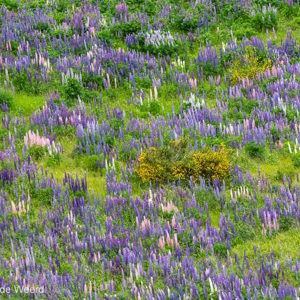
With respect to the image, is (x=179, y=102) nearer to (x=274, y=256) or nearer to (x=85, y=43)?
(x=85, y=43)

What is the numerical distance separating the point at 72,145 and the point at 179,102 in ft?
8.95

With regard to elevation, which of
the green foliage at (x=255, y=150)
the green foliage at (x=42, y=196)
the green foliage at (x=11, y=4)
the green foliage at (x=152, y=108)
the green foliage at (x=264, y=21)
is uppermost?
the green foliage at (x=264, y=21)

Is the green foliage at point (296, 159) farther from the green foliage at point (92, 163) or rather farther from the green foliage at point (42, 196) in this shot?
the green foliage at point (42, 196)

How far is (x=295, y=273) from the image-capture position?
9.85 m

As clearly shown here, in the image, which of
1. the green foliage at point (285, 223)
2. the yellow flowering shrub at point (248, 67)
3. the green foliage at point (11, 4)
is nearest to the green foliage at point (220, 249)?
the green foliage at point (285, 223)

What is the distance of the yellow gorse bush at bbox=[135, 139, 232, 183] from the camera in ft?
41.3

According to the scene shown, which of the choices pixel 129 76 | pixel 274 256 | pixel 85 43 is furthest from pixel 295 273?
pixel 85 43

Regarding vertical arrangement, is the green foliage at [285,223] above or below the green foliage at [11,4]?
below

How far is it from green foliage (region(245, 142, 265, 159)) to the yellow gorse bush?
59cm

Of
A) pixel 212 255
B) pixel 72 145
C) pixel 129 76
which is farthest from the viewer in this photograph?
pixel 129 76

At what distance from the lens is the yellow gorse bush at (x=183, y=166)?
12578 mm

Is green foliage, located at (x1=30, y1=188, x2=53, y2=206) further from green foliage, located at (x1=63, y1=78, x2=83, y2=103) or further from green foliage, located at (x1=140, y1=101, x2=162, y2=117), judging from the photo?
green foliage, located at (x1=63, y1=78, x2=83, y2=103)

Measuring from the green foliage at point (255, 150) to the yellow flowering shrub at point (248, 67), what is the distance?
3.06 metres

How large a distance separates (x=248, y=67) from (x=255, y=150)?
368 centimetres
